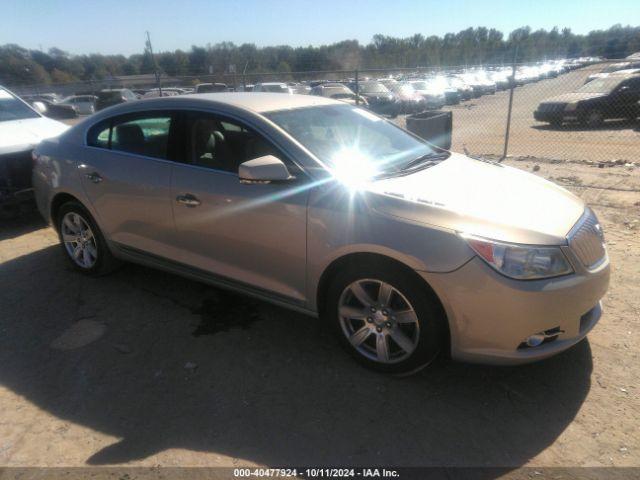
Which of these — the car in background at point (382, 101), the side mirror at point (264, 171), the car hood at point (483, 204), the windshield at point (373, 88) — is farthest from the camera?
the windshield at point (373, 88)

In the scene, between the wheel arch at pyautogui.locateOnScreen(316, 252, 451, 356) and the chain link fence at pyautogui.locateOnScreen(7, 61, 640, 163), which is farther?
the chain link fence at pyautogui.locateOnScreen(7, 61, 640, 163)

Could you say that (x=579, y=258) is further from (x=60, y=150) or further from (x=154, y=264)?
(x=60, y=150)

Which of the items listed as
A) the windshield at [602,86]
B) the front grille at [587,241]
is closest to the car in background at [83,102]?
the windshield at [602,86]

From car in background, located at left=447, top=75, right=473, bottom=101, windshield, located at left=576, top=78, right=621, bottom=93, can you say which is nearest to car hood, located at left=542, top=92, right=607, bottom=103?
windshield, located at left=576, top=78, right=621, bottom=93

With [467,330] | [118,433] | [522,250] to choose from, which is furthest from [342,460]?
[522,250]

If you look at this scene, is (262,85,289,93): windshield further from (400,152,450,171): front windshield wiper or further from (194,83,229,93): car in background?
(400,152,450,171): front windshield wiper

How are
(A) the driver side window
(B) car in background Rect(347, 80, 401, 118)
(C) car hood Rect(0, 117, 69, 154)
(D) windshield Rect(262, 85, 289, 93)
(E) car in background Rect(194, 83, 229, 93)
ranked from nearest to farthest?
(A) the driver side window → (C) car hood Rect(0, 117, 69, 154) → (E) car in background Rect(194, 83, 229, 93) → (B) car in background Rect(347, 80, 401, 118) → (D) windshield Rect(262, 85, 289, 93)

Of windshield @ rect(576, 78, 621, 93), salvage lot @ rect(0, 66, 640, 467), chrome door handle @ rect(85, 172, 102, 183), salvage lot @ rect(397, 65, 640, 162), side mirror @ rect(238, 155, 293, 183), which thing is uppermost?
windshield @ rect(576, 78, 621, 93)

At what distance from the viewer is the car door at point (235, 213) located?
2970 mm

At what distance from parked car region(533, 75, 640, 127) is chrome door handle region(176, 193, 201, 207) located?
44.9 ft

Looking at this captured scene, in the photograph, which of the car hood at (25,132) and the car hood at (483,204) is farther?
the car hood at (25,132)

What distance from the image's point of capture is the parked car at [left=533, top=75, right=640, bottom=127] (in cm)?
1376

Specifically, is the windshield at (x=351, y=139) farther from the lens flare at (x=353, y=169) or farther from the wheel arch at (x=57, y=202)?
the wheel arch at (x=57, y=202)

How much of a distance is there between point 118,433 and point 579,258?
8.67 ft
